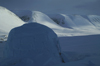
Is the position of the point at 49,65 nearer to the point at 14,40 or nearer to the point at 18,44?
the point at 18,44

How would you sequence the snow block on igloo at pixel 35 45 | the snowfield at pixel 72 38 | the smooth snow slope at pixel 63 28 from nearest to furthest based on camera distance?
the snow block on igloo at pixel 35 45, the snowfield at pixel 72 38, the smooth snow slope at pixel 63 28

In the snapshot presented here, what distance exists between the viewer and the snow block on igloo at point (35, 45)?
2677mm

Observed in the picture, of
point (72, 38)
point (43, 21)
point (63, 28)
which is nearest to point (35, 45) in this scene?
point (72, 38)

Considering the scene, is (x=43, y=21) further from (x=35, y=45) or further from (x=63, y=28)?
(x=35, y=45)

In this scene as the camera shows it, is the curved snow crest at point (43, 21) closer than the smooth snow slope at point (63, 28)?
No

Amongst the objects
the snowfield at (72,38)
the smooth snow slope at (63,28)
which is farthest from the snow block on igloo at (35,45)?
the smooth snow slope at (63,28)

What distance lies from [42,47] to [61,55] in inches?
31.8

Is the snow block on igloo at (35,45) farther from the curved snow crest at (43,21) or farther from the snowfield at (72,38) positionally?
→ the curved snow crest at (43,21)

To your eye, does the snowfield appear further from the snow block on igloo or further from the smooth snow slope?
the snow block on igloo

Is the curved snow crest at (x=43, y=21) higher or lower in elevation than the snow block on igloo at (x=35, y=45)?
higher

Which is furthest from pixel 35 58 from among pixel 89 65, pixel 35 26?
pixel 89 65

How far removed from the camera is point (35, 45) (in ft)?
9.38

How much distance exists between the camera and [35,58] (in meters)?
2.62

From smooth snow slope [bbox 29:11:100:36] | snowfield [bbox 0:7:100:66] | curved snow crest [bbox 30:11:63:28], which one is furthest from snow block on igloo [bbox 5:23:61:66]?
curved snow crest [bbox 30:11:63:28]
